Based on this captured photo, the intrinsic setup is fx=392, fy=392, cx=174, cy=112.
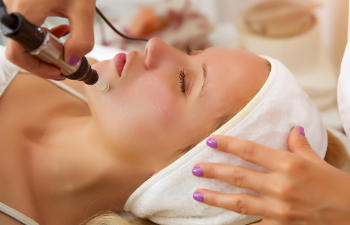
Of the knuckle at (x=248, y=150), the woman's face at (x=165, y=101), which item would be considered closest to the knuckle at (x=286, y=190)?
the knuckle at (x=248, y=150)

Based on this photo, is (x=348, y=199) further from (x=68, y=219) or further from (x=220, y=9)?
(x=220, y=9)

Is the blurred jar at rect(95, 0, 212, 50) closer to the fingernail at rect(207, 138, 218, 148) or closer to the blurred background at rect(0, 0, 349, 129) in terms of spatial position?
the blurred background at rect(0, 0, 349, 129)

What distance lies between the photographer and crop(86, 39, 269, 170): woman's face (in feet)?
3.30

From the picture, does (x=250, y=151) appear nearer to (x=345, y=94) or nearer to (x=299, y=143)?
(x=299, y=143)

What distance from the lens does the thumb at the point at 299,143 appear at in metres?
0.98

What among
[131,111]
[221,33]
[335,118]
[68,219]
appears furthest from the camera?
[221,33]

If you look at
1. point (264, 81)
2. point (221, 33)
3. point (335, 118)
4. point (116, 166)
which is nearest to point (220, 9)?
point (221, 33)

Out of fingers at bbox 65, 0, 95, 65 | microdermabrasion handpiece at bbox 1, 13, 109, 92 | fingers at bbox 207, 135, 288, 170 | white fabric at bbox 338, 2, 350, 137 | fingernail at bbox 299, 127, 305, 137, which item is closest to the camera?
microdermabrasion handpiece at bbox 1, 13, 109, 92

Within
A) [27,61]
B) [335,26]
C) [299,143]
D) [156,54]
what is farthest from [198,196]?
[335,26]

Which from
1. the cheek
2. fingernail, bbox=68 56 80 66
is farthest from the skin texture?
fingernail, bbox=68 56 80 66

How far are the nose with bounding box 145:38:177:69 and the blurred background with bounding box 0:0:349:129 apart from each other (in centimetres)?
96

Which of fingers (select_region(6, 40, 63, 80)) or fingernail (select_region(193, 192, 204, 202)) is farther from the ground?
fingers (select_region(6, 40, 63, 80))

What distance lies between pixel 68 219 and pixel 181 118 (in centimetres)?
44

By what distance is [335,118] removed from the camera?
2047mm
